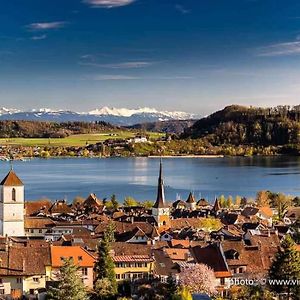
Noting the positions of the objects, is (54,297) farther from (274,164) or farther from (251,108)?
(251,108)

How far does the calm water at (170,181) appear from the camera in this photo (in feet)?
188

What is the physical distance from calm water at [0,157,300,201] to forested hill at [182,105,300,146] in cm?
3310

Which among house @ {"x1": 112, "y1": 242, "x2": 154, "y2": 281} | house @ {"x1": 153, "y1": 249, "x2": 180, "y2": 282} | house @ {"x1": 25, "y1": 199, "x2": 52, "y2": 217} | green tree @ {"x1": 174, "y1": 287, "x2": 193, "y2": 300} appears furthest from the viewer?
house @ {"x1": 25, "y1": 199, "x2": 52, "y2": 217}

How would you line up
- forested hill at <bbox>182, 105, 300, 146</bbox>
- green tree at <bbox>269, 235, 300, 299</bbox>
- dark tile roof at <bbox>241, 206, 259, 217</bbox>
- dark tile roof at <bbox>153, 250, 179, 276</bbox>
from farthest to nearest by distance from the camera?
forested hill at <bbox>182, 105, 300, 146</bbox> < dark tile roof at <bbox>241, 206, 259, 217</bbox> < dark tile roof at <bbox>153, 250, 179, 276</bbox> < green tree at <bbox>269, 235, 300, 299</bbox>

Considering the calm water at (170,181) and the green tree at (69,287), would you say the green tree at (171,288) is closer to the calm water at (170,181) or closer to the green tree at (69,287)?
the green tree at (69,287)

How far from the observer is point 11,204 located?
23.3 metres

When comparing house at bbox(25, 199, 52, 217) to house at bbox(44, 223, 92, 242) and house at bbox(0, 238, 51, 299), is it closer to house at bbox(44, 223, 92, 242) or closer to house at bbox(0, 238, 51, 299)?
house at bbox(44, 223, 92, 242)

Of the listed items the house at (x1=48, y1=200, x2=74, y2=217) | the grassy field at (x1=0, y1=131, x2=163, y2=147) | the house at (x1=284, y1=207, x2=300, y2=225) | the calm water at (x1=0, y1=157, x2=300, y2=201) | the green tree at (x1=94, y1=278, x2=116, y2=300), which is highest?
the grassy field at (x1=0, y1=131, x2=163, y2=147)

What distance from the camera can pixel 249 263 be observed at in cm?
1747

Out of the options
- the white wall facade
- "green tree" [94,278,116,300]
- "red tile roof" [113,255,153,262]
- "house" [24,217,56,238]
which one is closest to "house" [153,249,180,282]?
"red tile roof" [113,255,153,262]

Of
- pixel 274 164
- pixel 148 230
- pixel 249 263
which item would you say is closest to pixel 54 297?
pixel 249 263

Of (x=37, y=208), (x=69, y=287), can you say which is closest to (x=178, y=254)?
(x=69, y=287)

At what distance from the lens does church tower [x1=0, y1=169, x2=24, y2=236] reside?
76.2ft

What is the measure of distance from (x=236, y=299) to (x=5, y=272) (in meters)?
4.93
